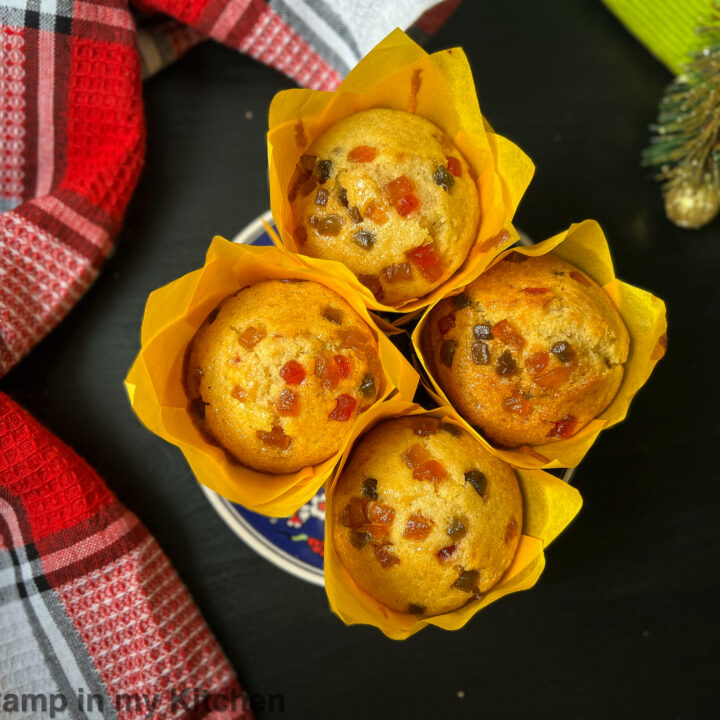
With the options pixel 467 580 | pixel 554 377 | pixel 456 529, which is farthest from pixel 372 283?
pixel 467 580

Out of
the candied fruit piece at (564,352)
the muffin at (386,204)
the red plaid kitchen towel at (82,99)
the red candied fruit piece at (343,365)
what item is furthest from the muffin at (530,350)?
the red plaid kitchen towel at (82,99)

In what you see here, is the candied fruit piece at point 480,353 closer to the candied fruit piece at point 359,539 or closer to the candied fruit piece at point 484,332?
the candied fruit piece at point 484,332

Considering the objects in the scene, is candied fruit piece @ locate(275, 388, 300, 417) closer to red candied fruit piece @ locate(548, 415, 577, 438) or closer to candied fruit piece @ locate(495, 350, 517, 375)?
candied fruit piece @ locate(495, 350, 517, 375)

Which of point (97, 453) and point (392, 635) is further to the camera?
point (97, 453)

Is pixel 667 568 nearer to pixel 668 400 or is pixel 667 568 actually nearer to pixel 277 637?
pixel 668 400

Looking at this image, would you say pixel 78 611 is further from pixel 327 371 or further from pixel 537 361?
pixel 537 361

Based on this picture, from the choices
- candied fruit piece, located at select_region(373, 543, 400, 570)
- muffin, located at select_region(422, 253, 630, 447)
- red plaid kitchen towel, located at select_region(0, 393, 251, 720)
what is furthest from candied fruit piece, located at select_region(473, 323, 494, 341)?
red plaid kitchen towel, located at select_region(0, 393, 251, 720)

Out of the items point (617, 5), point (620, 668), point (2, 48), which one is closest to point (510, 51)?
point (617, 5)
